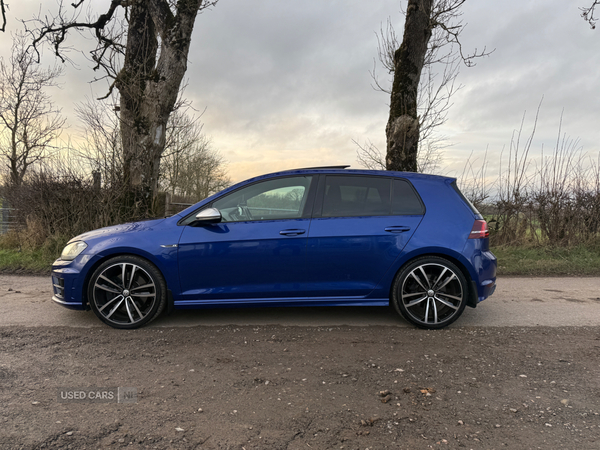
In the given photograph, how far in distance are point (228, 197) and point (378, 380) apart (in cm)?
243

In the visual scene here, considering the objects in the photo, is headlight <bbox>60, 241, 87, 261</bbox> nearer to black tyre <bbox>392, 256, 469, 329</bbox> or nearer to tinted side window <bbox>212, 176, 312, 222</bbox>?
tinted side window <bbox>212, 176, 312, 222</bbox>

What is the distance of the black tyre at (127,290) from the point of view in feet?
13.7

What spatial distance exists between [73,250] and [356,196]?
3.10 meters

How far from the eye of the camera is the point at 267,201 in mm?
4395

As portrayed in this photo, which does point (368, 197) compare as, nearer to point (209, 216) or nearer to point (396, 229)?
point (396, 229)

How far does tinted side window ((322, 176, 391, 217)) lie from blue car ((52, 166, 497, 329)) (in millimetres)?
16

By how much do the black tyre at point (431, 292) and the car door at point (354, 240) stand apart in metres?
0.26

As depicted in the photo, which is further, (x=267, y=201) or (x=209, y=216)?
(x=267, y=201)

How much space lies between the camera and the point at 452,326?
14.2ft

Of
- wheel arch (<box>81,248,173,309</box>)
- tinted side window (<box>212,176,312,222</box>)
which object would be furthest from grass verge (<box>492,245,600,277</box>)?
wheel arch (<box>81,248,173,309</box>)

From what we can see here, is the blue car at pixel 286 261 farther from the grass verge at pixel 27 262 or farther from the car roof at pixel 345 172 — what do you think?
the grass verge at pixel 27 262

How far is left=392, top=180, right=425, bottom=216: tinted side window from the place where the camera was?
4359mm

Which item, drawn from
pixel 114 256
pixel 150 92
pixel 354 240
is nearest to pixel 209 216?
pixel 114 256

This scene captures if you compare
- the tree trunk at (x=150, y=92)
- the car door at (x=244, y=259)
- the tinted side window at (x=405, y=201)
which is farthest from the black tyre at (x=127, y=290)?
the tree trunk at (x=150, y=92)
